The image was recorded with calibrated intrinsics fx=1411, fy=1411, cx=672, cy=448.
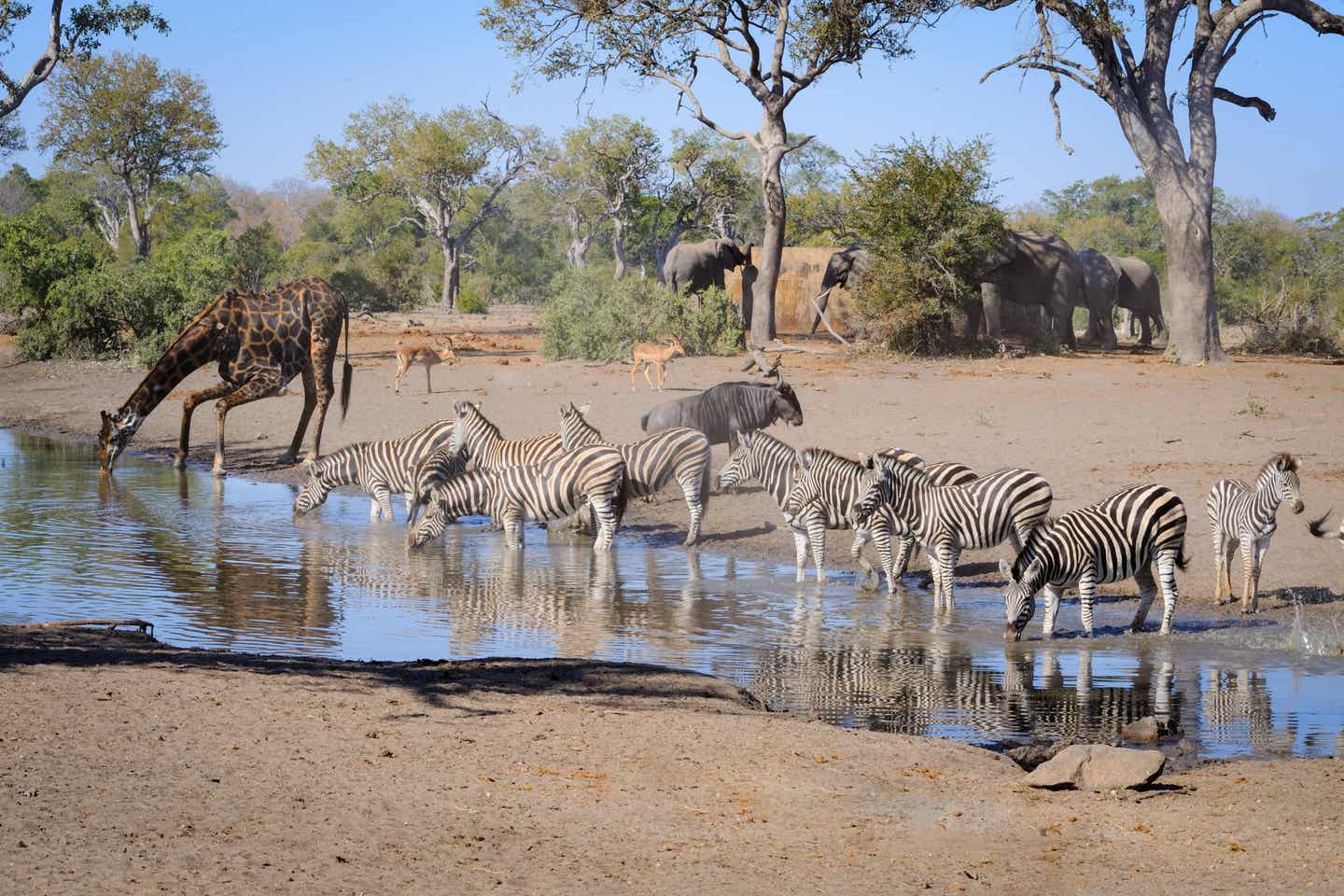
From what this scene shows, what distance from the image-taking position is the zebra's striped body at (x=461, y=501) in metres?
12.8

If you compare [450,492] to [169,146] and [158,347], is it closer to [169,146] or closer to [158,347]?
[158,347]

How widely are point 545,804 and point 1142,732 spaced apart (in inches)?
129

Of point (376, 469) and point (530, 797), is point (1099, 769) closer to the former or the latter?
point (530, 797)

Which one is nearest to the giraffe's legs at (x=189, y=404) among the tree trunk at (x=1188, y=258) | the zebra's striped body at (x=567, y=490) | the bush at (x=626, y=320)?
the zebra's striped body at (x=567, y=490)

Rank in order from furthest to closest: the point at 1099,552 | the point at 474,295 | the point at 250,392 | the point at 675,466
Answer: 1. the point at 474,295
2. the point at 250,392
3. the point at 675,466
4. the point at 1099,552

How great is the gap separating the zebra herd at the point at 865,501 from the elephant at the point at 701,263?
68.5ft

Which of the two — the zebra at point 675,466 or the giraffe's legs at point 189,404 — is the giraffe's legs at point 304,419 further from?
the zebra at point 675,466

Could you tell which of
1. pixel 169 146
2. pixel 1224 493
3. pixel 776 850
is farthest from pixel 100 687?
pixel 169 146

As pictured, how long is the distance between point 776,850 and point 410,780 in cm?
147

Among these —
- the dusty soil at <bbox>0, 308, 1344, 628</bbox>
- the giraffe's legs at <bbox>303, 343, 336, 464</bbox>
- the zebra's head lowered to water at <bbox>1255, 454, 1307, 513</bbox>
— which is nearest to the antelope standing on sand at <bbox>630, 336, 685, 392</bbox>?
the dusty soil at <bbox>0, 308, 1344, 628</bbox>

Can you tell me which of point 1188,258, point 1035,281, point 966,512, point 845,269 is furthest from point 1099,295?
point 966,512

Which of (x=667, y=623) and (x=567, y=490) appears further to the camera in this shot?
(x=567, y=490)

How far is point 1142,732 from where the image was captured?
695 cm

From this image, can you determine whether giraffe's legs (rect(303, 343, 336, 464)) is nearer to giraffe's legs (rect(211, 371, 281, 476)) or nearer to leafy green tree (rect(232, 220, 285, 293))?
giraffe's legs (rect(211, 371, 281, 476))
